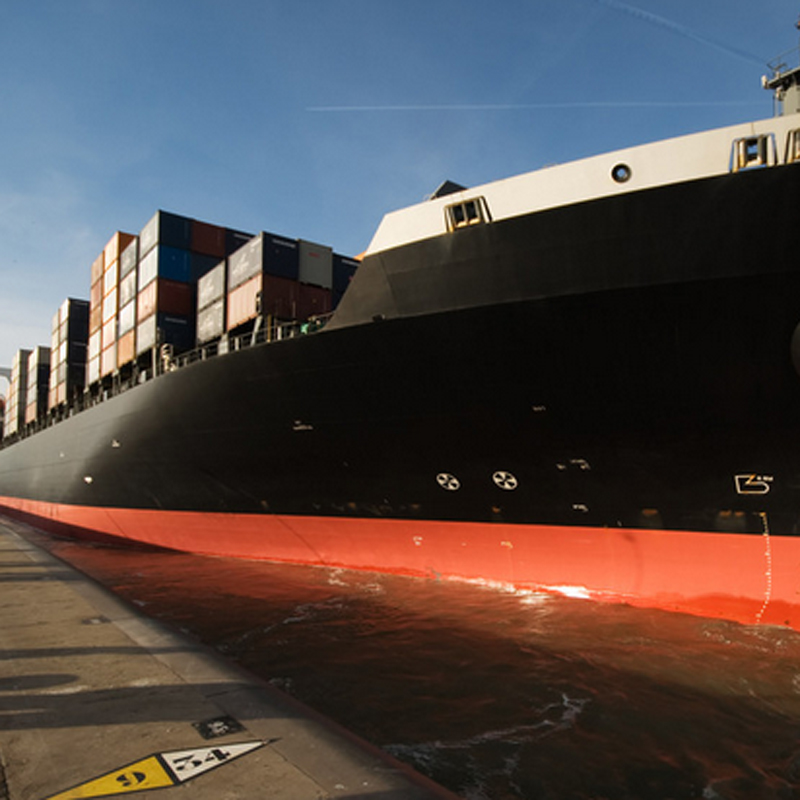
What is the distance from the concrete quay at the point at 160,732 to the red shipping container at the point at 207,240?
1498 cm

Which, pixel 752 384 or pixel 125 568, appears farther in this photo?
pixel 125 568

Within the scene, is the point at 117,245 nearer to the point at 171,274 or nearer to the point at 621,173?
the point at 171,274

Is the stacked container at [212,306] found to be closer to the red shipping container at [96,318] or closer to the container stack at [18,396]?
the red shipping container at [96,318]

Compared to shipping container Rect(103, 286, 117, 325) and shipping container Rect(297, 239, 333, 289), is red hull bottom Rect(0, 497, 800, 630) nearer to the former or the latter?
shipping container Rect(297, 239, 333, 289)

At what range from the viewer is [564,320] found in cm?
784

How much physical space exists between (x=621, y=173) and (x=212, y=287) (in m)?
12.0

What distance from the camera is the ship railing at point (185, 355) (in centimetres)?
1202

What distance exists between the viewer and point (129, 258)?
20.4 metres

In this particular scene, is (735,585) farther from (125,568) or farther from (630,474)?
(125,568)

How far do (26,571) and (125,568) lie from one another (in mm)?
3723

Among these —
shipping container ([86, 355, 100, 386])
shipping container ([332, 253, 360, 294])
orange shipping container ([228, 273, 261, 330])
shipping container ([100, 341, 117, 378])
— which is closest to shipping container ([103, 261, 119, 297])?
shipping container ([100, 341, 117, 378])

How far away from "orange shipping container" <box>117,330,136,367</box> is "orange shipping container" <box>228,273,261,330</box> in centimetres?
542

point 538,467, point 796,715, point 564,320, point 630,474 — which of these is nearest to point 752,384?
point 630,474

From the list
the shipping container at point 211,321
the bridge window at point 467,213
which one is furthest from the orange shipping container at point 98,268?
the bridge window at point 467,213
